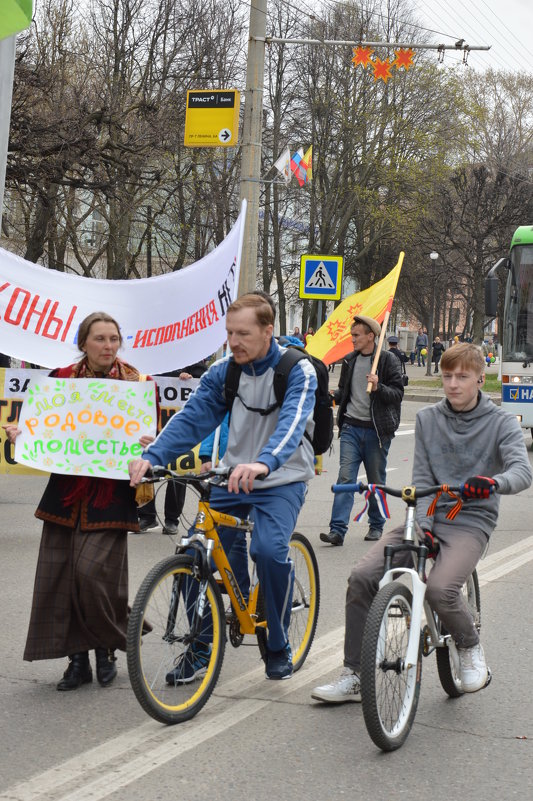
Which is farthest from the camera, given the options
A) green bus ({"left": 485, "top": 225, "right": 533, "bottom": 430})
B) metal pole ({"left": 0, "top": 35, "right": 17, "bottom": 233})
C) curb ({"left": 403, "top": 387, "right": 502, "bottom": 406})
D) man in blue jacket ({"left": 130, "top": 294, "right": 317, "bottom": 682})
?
curb ({"left": 403, "top": 387, "right": 502, "bottom": 406})

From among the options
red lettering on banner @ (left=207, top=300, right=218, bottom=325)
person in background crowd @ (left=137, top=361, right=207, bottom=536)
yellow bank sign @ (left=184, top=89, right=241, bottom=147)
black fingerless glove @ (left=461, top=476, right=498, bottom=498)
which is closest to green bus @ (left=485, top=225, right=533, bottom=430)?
yellow bank sign @ (left=184, top=89, right=241, bottom=147)

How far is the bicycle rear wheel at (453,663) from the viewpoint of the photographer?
4852 millimetres

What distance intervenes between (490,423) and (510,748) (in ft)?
4.17

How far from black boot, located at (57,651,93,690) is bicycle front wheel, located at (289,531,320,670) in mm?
920

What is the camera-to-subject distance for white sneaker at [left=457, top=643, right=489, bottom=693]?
479cm

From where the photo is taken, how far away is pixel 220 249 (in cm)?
751

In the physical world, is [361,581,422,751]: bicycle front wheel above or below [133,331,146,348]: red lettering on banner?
below

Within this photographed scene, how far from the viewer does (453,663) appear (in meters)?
4.88

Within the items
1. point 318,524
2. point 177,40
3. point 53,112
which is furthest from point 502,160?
point 318,524

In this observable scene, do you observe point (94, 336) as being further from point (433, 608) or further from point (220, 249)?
point (220, 249)

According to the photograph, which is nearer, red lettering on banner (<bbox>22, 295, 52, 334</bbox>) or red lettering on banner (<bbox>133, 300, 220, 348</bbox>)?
red lettering on banner (<bbox>22, 295, 52, 334</bbox>)

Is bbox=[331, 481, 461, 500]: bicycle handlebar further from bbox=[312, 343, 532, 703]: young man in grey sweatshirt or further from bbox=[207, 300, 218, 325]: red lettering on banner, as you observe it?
bbox=[207, 300, 218, 325]: red lettering on banner

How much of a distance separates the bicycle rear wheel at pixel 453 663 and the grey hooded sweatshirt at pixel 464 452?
0.42 m

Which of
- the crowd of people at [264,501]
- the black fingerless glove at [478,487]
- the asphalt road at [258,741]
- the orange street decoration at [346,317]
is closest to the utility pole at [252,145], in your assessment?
the orange street decoration at [346,317]
